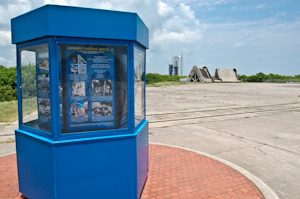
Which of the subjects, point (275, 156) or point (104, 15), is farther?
point (275, 156)

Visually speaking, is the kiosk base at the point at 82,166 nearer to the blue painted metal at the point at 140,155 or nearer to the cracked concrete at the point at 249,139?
the blue painted metal at the point at 140,155

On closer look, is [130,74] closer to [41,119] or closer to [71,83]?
[71,83]

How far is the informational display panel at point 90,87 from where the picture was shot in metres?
3.38

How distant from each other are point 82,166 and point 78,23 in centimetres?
189

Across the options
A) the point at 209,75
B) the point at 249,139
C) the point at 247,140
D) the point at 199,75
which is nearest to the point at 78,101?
the point at 247,140

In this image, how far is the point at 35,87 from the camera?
12.2ft

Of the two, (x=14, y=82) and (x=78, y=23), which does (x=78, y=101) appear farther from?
(x=14, y=82)

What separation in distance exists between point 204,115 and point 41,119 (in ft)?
32.0

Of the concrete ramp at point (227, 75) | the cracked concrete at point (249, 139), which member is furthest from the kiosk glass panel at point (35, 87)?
the concrete ramp at point (227, 75)

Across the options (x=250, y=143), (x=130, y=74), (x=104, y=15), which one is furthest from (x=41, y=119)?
(x=250, y=143)

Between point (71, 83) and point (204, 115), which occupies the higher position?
point (71, 83)

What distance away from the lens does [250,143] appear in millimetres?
7398

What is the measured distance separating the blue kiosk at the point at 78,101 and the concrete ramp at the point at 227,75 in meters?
76.5

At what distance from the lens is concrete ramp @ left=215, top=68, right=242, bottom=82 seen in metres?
77.2
